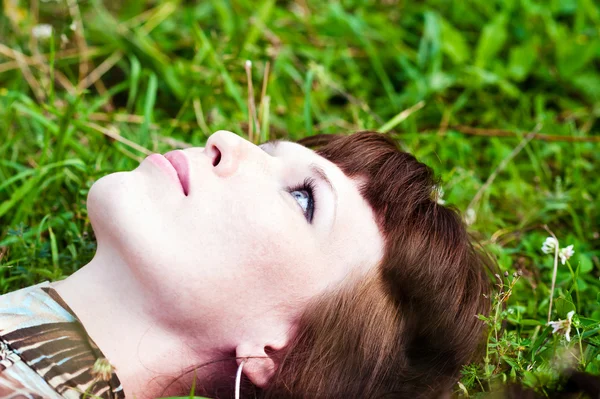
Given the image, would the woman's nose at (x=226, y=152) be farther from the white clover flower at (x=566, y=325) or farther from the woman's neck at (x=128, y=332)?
the white clover flower at (x=566, y=325)

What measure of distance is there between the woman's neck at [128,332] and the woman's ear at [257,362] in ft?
0.39

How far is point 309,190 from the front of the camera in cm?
226

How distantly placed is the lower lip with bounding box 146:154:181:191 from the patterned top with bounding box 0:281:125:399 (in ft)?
1.72

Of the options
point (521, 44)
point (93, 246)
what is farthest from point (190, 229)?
point (521, 44)

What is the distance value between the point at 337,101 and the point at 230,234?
7.92 ft

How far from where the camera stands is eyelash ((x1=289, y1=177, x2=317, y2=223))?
2.22m

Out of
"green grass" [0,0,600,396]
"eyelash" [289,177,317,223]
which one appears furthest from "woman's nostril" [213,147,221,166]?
"green grass" [0,0,600,396]

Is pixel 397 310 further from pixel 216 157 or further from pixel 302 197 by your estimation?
pixel 216 157

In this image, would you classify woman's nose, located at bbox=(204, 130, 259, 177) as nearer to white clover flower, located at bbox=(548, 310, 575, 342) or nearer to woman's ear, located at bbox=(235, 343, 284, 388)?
woman's ear, located at bbox=(235, 343, 284, 388)

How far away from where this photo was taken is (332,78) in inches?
167

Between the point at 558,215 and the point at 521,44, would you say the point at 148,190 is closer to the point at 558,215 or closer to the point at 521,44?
the point at 558,215

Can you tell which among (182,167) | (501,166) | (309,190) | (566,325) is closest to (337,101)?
(501,166)

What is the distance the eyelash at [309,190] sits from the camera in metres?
2.22

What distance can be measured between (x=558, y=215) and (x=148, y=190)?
226 centimetres
